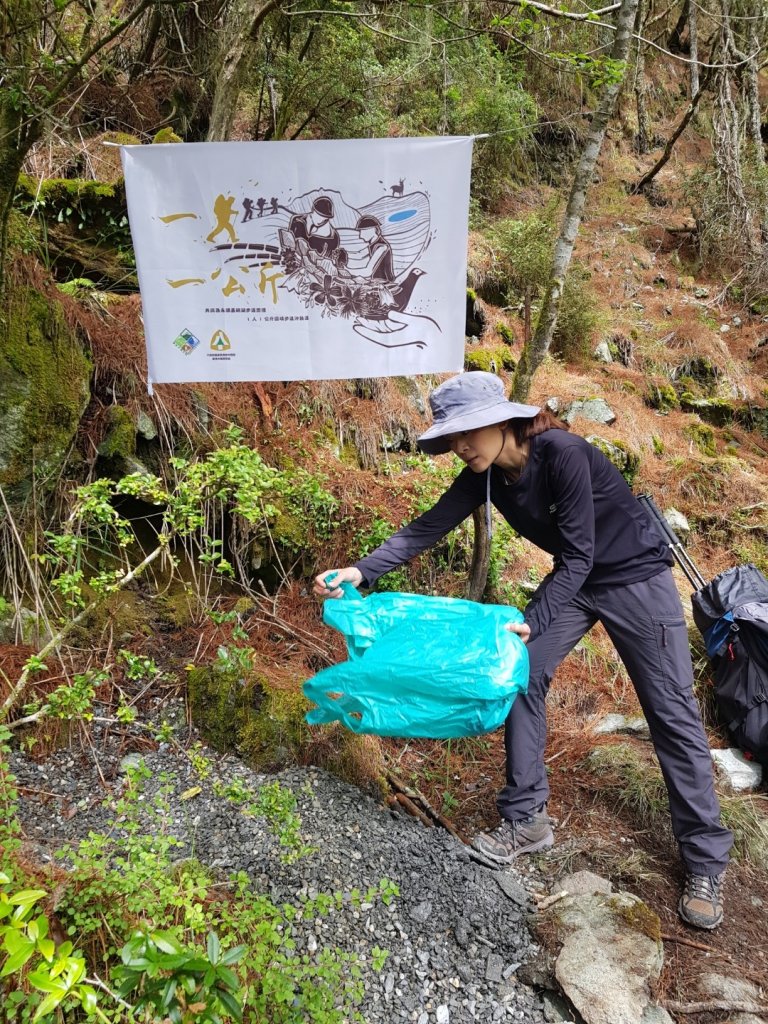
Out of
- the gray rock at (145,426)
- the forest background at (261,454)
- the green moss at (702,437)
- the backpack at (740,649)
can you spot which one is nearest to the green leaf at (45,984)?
the forest background at (261,454)

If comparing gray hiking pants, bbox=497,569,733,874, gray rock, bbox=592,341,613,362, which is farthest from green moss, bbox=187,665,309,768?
gray rock, bbox=592,341,613,362

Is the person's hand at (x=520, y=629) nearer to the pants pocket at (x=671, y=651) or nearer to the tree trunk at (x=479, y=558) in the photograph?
the pants pocket at (x=671, y=651)

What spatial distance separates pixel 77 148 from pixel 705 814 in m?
5.59

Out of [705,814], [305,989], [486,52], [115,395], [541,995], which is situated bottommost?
[541,995]

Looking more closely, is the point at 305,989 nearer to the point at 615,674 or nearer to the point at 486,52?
the point at 615,674

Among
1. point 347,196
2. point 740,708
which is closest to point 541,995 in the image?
point 740,708

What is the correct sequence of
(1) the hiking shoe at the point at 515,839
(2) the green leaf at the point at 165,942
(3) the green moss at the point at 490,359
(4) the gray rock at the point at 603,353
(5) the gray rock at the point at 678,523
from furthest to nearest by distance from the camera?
(4) the gray rock at the point at 603,353
(3) the green moss at the point at 490,359
(5) the gray rock at the point at 678,523
(1) the hiking shoe at the point at 515,839
(2) the green leaf at the point at 165,942

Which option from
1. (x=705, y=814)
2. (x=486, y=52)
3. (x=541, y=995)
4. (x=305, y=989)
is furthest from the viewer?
(x=486, y=52)

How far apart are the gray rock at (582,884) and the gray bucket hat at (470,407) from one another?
1656mm

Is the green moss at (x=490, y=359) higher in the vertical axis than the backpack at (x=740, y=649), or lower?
higher

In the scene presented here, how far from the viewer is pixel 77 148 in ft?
15.9

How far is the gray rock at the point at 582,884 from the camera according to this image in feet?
7.65

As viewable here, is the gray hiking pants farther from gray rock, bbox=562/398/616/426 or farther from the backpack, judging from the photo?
gray rock, bbox=562/398/616/426

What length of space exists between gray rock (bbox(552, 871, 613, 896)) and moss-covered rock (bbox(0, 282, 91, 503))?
110 inches
